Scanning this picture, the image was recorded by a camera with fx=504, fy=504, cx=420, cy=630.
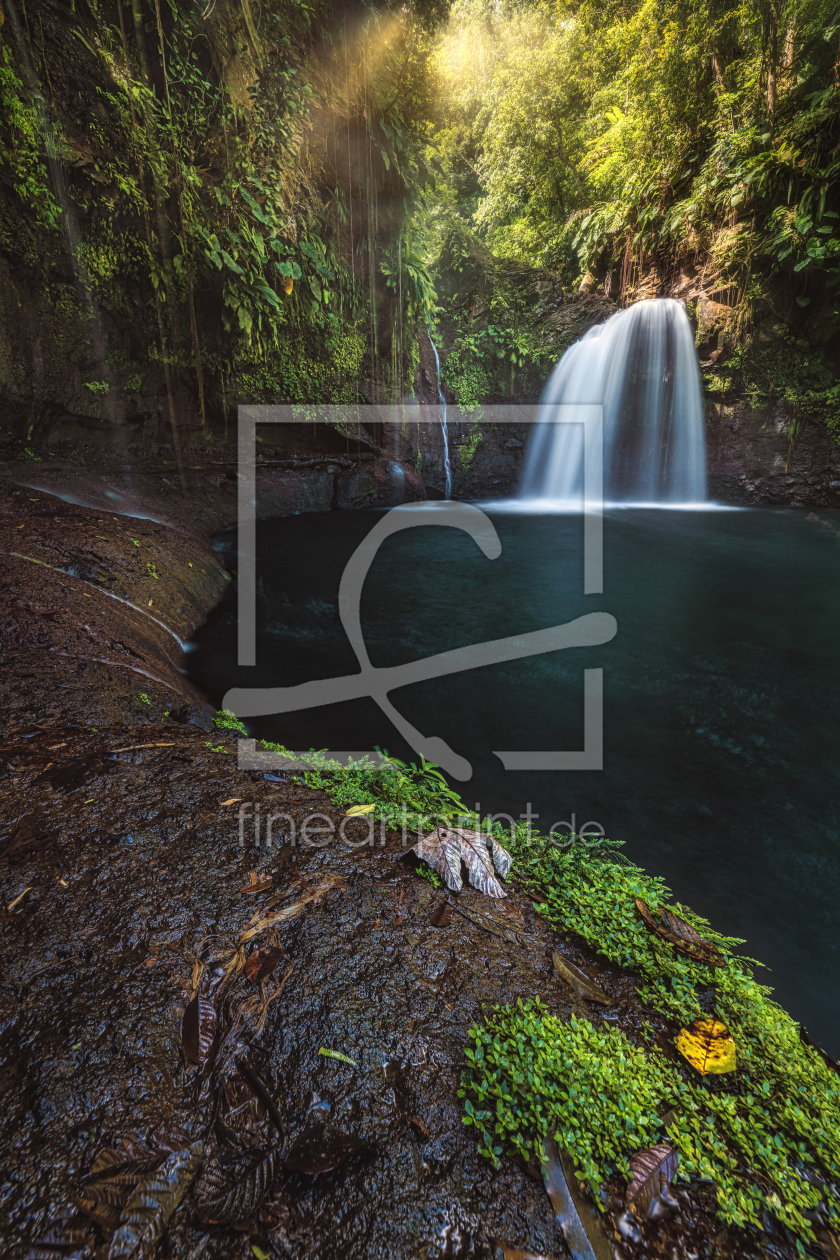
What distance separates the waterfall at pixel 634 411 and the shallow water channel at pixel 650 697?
5.19 m

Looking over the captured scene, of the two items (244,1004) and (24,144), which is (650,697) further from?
(24,144)

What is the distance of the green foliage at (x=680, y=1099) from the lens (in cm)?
110

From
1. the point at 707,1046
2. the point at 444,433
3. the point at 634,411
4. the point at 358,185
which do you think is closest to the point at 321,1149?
the point at 707,1046

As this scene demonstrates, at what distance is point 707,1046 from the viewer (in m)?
1.42

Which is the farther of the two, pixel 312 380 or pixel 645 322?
pixel 645 322

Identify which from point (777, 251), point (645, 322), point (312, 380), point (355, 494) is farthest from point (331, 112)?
point (777, 251)

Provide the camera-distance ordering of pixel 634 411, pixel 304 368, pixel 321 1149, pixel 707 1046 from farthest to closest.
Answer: pixel 634 411 → pixel 304 368 → pixel 707 1046 → pixel 321 1149

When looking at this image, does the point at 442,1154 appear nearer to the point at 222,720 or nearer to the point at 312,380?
the point at 222,720

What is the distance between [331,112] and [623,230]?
7973mm

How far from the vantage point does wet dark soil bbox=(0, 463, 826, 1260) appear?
95cm

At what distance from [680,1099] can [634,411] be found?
45.7 feet

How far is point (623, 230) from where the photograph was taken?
42.4 ft

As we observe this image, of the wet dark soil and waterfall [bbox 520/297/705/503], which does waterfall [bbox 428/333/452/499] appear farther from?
the wet dark soil

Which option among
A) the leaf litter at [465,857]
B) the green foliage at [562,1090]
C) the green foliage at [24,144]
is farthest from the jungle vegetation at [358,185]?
the green foliage at [562,1090]
